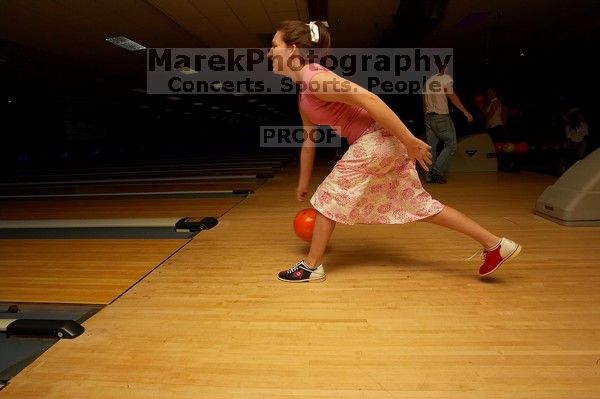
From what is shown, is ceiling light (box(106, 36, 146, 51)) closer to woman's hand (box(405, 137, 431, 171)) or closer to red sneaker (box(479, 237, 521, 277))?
woman's hand (box(405, 137, 431, 171))

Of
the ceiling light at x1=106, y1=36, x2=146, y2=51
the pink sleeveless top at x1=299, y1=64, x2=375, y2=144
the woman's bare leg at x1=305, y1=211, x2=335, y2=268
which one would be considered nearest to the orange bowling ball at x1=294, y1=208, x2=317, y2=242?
the woman's bare leg at x1=305, y1=211, x2=335, y2=268

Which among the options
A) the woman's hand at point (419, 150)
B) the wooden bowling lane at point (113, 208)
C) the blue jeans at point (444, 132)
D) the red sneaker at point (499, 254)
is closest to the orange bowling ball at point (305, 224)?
the woman's hand at point (419, 150)

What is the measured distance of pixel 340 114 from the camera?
1.72 meters

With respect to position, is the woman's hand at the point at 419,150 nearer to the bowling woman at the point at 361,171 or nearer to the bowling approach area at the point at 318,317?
the bowling woman at the point at 361,171

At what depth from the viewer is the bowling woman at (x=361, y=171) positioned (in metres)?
1.61

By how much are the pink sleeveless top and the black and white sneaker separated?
0.58 metres

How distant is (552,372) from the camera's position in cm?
111

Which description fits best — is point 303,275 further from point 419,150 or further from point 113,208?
point 113,208

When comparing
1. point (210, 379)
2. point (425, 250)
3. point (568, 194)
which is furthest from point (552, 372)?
point (568, 194)

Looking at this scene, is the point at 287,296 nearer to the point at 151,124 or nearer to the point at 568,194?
the point at 568,194

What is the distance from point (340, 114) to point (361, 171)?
0.26 m

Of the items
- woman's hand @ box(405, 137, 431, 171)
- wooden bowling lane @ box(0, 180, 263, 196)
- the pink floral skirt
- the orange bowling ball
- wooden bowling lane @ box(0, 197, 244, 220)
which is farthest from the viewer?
wooden bowling lane @ box(0, 180, 263, 196)

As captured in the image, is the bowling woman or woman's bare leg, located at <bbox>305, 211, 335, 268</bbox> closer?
the bowling woman

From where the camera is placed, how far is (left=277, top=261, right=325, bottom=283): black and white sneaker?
1.81 m
